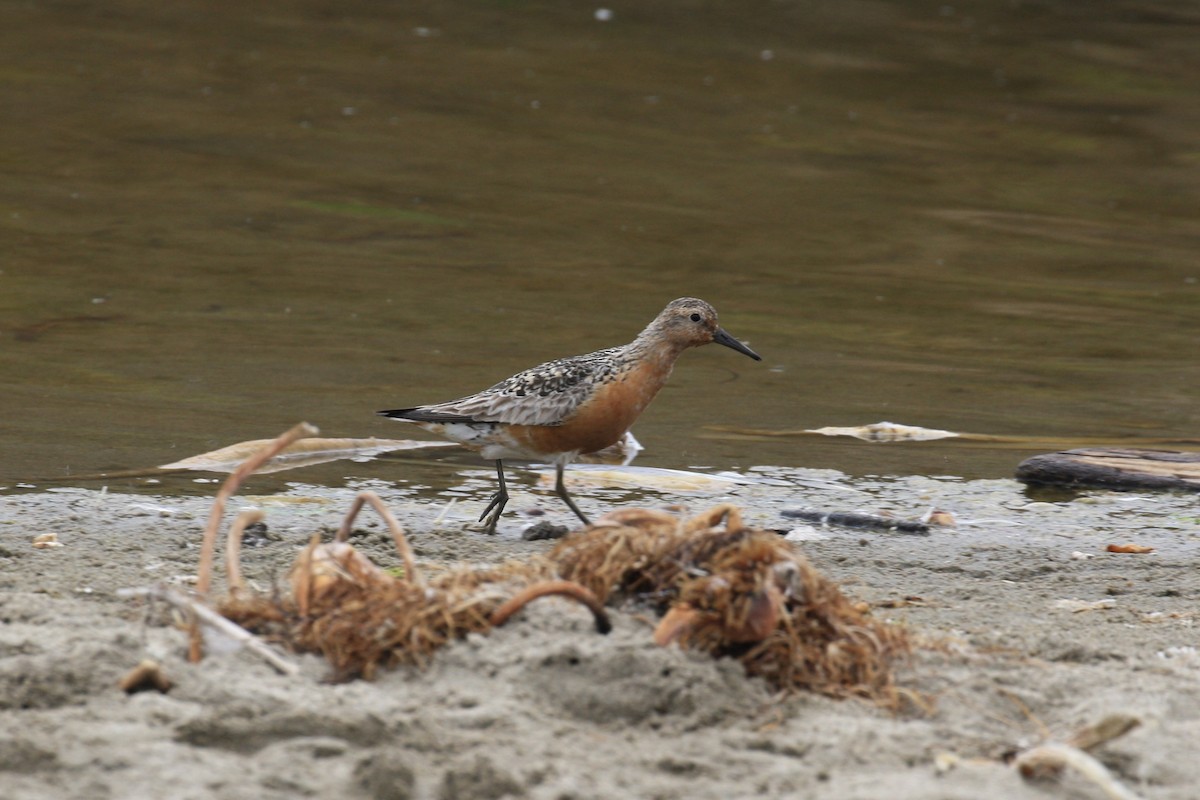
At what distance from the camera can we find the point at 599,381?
6.84 meters

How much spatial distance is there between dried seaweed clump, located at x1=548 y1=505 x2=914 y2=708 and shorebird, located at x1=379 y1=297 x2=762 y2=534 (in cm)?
231

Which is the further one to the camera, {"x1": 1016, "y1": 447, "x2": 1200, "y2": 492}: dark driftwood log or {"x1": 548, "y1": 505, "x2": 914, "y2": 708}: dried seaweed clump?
{"x1": 1016, "y1": 447, "x2": 1200, "y2": 492}: dark driftwood log

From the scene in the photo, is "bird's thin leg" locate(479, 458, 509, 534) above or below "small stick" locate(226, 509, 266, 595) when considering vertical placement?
below

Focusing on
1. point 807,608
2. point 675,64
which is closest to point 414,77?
point 675,64

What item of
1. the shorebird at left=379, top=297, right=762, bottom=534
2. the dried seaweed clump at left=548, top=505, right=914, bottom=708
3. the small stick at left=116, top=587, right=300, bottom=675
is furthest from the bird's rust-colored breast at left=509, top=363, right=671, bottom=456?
the small stick at left=116, top=587, right=300, bottom=675

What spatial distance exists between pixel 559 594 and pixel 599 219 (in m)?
9.89

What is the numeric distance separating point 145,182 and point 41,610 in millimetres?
10049

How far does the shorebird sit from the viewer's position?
676cm

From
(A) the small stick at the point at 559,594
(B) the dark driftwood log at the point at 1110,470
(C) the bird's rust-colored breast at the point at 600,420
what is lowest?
(B) the dark driftwood log at the point at 1110,470

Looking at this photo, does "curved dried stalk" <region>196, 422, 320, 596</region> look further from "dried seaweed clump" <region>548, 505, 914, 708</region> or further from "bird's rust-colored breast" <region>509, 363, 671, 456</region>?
"bird's rust-colored breast" <region>509, 363, 671, 456</region>

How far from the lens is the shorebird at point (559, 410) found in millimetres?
6758

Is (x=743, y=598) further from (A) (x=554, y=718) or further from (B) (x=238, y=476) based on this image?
(B) (x=238, y=476)

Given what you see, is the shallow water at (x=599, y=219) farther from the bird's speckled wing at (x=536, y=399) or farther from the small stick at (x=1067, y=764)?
the small stick at (x=1067, y=764)

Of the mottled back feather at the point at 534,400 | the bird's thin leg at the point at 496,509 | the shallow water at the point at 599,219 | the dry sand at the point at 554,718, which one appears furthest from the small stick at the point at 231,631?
the shallow water at the point at 599,219
